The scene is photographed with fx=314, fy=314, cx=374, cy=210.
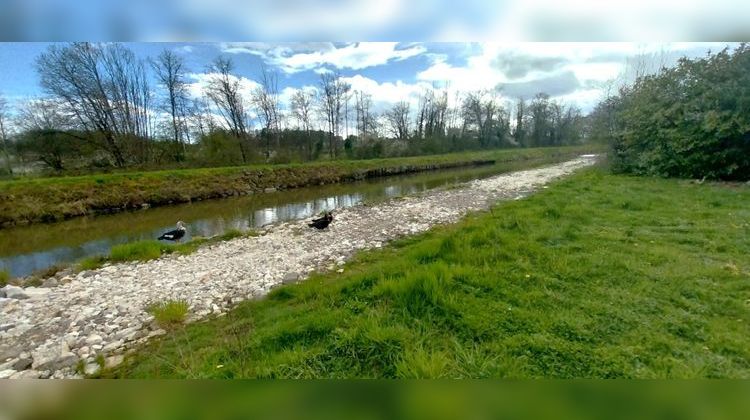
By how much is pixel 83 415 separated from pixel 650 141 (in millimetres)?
20967

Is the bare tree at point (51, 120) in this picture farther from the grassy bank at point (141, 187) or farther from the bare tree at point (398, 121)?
the bare tree at point (398, 121)

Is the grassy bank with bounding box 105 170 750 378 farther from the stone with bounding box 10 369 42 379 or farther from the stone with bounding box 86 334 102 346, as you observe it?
the stone with bounding box 86 334 102 346

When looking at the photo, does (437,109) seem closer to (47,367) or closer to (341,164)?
(341,164)

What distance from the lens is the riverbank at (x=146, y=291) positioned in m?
4.13

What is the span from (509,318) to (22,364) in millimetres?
5701

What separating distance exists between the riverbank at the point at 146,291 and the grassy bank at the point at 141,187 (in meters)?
12.1

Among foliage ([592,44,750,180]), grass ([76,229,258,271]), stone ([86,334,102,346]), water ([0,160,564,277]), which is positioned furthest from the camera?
foliage ([592,44,750,180])

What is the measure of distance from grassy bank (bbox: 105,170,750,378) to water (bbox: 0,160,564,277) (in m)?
9.01

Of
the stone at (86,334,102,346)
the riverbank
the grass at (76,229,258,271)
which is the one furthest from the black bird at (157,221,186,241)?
the stone at (86,334,102,346)

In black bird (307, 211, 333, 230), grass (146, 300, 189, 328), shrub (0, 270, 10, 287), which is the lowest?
shrub (0, 270, 10, 287)

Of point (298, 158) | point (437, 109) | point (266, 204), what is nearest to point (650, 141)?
point (266, 204)

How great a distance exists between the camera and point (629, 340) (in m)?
2.68

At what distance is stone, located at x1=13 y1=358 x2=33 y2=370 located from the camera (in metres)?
3.76

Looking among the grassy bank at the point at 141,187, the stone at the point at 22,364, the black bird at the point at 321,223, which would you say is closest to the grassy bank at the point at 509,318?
the stone at the point at 22,364
